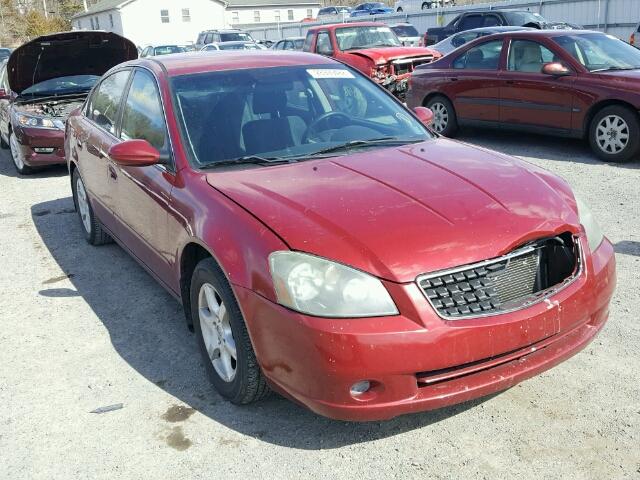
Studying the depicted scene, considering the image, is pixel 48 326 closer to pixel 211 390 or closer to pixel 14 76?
pixel 211 390

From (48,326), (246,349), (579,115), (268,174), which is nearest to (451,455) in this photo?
(246,349)

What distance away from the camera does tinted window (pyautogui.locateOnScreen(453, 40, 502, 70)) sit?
32.0ft

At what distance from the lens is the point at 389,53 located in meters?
13.0

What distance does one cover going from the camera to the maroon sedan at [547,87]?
27.2 feet

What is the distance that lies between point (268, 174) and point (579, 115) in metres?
6.17

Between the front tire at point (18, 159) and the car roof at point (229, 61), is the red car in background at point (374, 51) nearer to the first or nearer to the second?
the front tire at point (18, 159)

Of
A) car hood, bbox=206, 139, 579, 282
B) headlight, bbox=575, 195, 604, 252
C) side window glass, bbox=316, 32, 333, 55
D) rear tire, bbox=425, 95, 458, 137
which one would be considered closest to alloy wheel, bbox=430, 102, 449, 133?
rear tire, bbox=425, 95, 458, 137

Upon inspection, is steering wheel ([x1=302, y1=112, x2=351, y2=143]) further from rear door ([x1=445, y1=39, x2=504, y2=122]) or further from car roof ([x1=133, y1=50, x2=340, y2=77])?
→ rear door ([x1=445, y1=39, x2=504, y2=122])

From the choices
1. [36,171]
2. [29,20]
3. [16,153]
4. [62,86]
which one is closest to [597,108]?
[62,86]

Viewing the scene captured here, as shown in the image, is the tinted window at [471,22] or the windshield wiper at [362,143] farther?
the tinted window at [471,22]

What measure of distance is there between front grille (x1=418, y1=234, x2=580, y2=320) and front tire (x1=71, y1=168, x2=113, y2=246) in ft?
12.7

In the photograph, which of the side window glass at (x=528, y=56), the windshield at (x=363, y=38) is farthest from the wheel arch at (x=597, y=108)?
the windshield at (x=363, y=38)

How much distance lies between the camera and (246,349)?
10.3 ft

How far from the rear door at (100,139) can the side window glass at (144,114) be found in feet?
0.79
